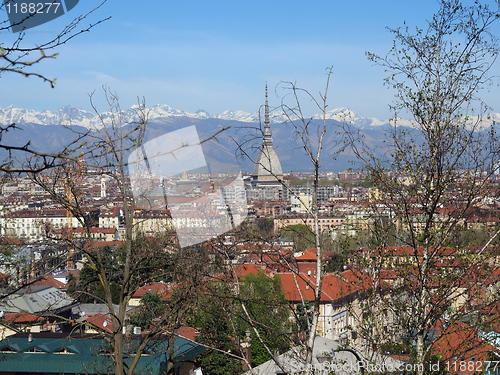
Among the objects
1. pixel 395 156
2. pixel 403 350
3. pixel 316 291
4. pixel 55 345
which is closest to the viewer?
pixel 316 291

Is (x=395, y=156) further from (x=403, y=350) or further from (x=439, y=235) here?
(x=403, y=350)

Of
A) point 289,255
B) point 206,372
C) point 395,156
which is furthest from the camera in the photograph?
point 206,372

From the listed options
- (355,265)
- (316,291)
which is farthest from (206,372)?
(316,291)

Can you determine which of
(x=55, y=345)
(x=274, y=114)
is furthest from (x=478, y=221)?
(x=55, y=345)

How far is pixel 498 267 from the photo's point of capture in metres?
3.21

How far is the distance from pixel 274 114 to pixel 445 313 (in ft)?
5.38

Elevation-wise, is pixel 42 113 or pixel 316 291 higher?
pixel 42 113

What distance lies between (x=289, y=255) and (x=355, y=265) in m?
0.71

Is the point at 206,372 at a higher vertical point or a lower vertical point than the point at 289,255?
lower

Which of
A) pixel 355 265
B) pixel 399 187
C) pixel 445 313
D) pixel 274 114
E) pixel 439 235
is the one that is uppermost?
pixel 274 114

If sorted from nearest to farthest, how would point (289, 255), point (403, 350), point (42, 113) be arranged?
point (289, 255) → point (403, 350) → point (42, 113)

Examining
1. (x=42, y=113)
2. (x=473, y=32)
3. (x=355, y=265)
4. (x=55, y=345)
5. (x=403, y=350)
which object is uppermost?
(x=42, y=113)

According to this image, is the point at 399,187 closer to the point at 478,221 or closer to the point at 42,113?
the point at 478,221

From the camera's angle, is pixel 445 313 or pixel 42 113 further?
pixel 42 113
